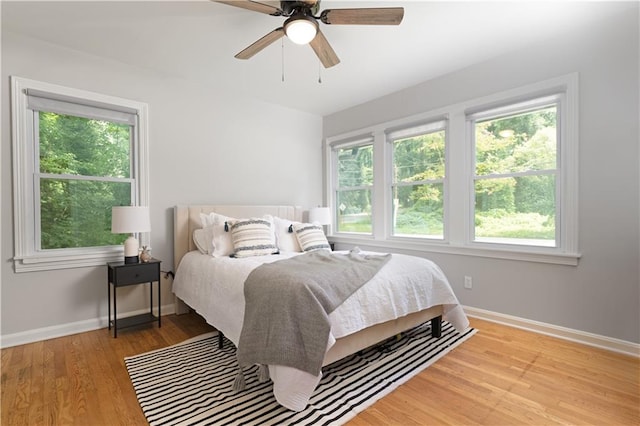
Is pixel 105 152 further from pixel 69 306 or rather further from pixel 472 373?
pixel 472 373

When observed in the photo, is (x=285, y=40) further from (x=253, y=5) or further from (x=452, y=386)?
(x=452, y=386)

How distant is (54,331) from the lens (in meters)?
2.71

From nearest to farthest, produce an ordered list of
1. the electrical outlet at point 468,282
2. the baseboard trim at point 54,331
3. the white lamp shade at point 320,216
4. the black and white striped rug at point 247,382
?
the black and white striped rug at point 247,382 → the baseboard trim at point 54,331 → the electrical outlet at point 468,282 → the white lamp shade at point 320,216

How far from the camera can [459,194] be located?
3.28 metres

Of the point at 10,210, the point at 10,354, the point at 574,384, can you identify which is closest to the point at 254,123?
Answer: the point at 10,210

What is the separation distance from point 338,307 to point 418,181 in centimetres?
236

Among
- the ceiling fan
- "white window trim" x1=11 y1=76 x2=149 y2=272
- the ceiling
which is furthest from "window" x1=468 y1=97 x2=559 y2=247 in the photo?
"white window trim" x1=11 y1=76 x2=149 y2=272

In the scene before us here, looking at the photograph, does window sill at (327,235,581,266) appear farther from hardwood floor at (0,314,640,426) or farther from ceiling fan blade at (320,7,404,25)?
ceiling fan blade at (320,7,404,25)

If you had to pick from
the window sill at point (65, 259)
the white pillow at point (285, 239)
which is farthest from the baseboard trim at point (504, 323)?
the white pillow at point (285, 239)

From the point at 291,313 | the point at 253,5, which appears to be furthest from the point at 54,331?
the point at 253,5

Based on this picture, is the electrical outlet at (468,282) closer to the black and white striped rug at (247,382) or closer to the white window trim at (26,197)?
the black and white striped rug at (247,382)

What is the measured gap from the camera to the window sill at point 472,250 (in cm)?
263

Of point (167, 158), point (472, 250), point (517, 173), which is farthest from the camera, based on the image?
point (167, 158)

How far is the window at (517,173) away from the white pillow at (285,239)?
1.94m
